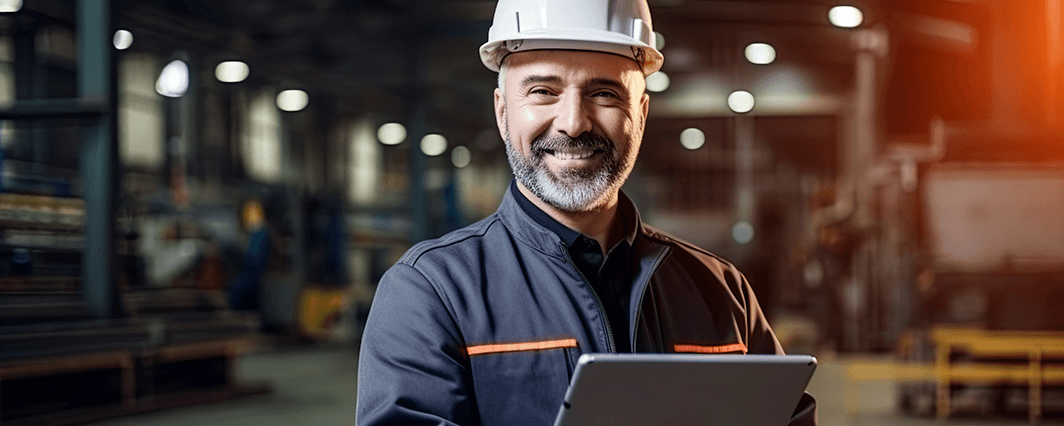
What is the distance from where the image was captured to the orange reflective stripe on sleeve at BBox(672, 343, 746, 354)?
61.7 inches

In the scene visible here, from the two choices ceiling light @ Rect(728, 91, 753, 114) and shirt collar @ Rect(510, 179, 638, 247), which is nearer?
shirt collar @ Rect(510, 179, 638, 247)

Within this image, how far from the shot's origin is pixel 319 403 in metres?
7.19

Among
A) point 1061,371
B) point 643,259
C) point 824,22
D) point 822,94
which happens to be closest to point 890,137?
point 822,94

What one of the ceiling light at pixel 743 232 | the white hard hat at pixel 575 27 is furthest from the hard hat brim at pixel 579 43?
the ceiling light at pixel 743 232

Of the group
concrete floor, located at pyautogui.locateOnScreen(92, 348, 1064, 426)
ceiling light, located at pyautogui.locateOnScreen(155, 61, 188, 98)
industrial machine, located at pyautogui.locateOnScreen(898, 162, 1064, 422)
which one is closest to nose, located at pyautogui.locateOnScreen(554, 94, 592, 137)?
concrete floor, located at pyautogui.locateOnScreen(92, 348, 1064, 426)

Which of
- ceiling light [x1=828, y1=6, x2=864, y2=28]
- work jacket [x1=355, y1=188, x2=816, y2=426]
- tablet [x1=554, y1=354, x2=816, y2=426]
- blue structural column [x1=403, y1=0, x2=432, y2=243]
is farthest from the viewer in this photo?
blue structural column [x1=403, y1=0, x2=432, y2=243]

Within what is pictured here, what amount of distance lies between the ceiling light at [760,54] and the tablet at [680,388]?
11.0 meters

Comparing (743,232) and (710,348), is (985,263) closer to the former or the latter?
(743,232)

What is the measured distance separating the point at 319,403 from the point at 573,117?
6.17 meters

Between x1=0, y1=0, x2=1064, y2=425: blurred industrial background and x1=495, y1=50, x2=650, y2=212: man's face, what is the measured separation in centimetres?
474

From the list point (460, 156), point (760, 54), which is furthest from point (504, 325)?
point (460, 156)

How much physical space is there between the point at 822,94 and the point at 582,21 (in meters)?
11.2

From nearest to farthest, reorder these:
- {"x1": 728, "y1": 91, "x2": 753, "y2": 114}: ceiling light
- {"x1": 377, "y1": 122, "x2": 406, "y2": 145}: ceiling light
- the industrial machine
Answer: the industrial machine
{"x1": 728, "y1": 91, "x2": 753, "y2": 114}: ceiling light
{"x1": 377, "y1": 122, "x2": 406, "y2": 145}: ceiling light

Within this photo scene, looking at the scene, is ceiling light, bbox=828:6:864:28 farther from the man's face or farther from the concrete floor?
the man's face
